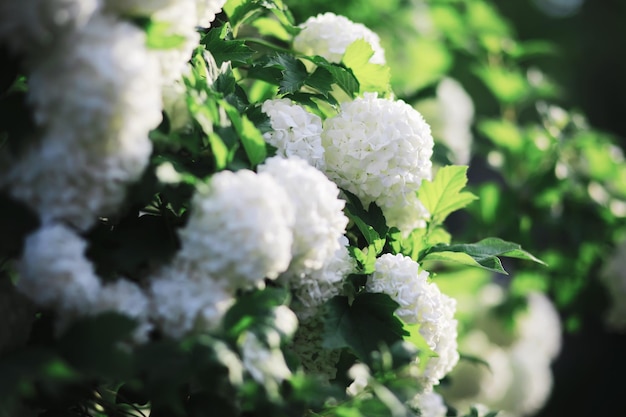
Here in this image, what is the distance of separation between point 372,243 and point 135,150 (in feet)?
1.35

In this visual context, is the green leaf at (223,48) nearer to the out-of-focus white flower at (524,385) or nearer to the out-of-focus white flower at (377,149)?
the out-of-focus white flower at (377,149)

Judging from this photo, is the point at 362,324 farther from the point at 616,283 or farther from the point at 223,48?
the point at 616,283

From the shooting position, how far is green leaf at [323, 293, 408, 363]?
34.4 inches

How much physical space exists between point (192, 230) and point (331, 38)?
542 millimetres

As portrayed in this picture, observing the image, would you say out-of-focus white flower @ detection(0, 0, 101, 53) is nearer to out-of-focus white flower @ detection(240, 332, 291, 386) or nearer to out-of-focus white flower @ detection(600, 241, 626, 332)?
out-of-focus white flower @ detection(240, 332, 291, 386)

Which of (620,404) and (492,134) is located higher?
(492,134)

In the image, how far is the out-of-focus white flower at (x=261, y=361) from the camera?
72 centimetres

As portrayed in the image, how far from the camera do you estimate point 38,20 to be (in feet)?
2.12

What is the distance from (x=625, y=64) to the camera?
565 cm

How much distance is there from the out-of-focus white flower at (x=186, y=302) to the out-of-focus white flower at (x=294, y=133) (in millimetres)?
269

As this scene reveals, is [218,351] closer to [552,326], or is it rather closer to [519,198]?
[519,198]

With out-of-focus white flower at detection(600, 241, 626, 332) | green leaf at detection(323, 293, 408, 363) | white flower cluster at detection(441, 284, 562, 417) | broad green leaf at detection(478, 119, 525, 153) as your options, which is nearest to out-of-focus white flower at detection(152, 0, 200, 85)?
green leaf at detection(323, 293, 408, 363)

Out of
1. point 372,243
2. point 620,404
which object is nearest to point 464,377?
point 372,243

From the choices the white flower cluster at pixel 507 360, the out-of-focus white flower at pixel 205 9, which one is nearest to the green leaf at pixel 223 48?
the out-of-focus white flower at pixel 205 9
